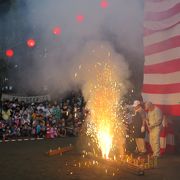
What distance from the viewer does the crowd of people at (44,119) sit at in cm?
1531

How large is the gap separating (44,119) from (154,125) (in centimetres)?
726

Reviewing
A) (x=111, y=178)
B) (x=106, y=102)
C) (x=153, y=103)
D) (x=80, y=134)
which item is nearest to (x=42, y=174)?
(x=111, y=178)

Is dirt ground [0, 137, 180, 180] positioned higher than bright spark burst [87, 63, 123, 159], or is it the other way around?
bright spark burst [87, 63, 123, 159]

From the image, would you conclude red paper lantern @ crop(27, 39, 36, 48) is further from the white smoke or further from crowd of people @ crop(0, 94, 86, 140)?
crowd of people @ crop(0, 94, 86, 140)

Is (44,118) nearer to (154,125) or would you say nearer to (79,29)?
(154,125)

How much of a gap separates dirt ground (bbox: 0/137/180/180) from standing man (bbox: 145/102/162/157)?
0.38m

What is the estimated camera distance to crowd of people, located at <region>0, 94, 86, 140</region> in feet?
50.2

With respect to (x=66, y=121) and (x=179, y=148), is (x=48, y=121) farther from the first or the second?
(x=179, y=148)

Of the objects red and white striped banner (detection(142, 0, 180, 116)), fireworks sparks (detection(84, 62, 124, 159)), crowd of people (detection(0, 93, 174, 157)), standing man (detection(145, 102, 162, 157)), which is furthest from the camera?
crowd of people (detection(0, 93, 174, 157))

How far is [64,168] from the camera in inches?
331

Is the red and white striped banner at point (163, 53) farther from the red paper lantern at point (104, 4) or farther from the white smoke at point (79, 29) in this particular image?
the red paper lantern at point (104, 4)

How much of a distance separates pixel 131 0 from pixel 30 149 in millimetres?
6174

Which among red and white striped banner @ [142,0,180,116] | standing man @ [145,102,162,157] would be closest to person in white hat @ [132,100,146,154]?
standing man @ [145,102,162,157]

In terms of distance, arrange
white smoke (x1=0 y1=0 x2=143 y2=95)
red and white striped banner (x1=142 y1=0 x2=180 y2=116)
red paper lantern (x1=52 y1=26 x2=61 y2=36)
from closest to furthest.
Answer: red and white striped banner (x1=142 y1=0 x2=180 y2=116) < white smoke (x1=0 y1=0 x2=143 y2=95) < red paper lantern (x1=52 y1=26 x2=61 y2=36)
